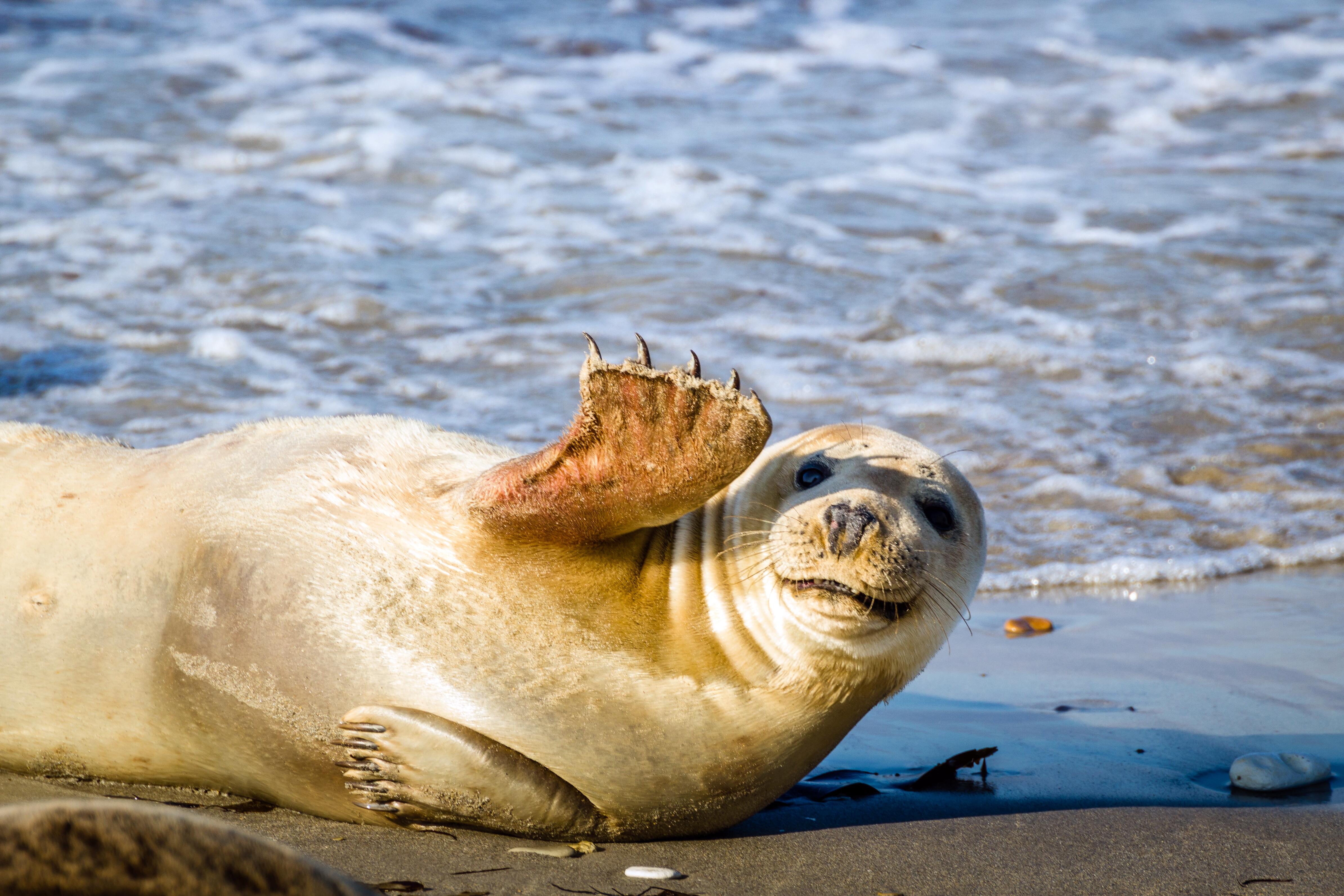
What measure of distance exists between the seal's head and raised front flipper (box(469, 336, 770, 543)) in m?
0.27

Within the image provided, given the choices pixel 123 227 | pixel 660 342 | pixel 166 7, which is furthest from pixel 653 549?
pixel 166 7

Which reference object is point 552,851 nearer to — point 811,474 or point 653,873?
point 653,873

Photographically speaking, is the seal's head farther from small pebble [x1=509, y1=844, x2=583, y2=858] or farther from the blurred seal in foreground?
the blurred seal in foreground

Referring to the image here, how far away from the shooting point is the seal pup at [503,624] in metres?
2.99

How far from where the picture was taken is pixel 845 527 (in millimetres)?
3014

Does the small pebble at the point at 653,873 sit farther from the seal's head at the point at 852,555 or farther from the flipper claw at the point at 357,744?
the flipper claw at the point at 357,744

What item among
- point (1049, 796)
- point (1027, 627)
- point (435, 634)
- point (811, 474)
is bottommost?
point (1027, 627)

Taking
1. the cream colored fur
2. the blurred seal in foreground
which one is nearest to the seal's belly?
the cream colored fur

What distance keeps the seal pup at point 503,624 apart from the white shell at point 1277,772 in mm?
1013

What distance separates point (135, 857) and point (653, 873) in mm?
1652

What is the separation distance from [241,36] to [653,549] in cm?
1394

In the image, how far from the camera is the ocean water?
7059 mm

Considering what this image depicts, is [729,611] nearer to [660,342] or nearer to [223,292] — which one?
[660,342]

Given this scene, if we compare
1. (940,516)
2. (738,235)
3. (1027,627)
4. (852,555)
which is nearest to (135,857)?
(852,555)
